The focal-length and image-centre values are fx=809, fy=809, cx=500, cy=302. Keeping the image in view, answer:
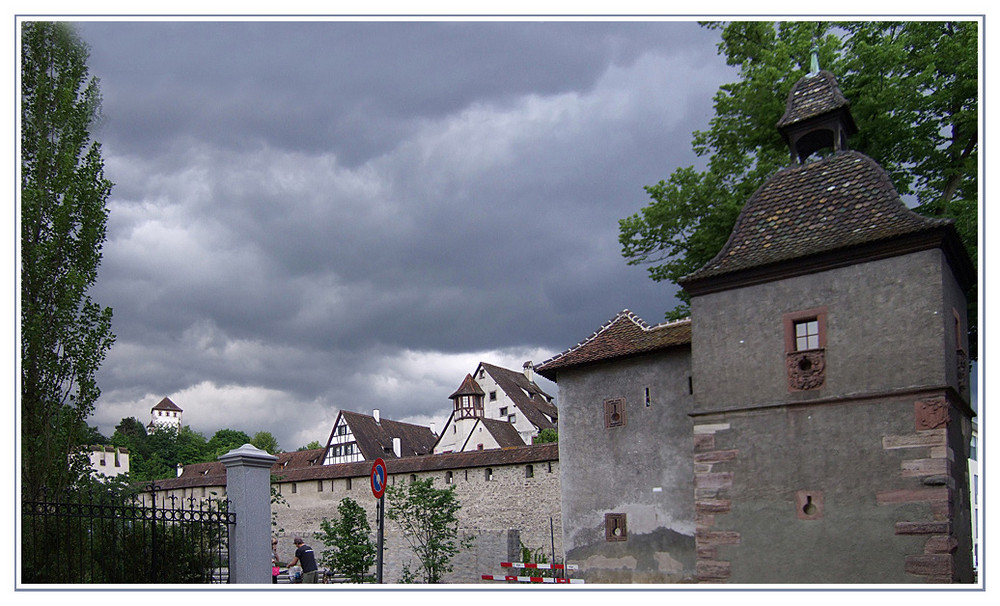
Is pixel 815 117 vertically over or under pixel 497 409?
over

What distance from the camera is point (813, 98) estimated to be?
43.7 ft

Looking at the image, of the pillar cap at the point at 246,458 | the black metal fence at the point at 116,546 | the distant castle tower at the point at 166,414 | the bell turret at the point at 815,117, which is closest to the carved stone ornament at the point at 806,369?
the bell turret at the point at 815,117

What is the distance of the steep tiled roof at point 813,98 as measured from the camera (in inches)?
514

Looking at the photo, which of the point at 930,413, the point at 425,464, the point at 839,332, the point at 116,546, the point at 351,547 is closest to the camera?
the point at 116,546

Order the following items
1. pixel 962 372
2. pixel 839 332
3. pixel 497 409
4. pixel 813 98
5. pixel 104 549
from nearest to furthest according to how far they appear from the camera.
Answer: pixel 104 549, pixel 839 332, pixel 962 372, pixel 813 98, pixel 497 409

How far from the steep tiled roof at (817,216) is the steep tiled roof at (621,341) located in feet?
7.80

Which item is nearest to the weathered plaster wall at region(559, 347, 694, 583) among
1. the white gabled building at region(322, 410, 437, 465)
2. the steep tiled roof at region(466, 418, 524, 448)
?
the steep tiled roof at region(466, 418, 524, 448)

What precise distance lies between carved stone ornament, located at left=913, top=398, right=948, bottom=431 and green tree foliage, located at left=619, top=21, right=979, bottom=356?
425cm

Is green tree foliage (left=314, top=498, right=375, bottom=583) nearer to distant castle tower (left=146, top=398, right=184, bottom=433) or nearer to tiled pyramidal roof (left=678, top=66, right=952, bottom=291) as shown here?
tiled pyramidal roof (left=678, top=66, right=952, bottom=291)

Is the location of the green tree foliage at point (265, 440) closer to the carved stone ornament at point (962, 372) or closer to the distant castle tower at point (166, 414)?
the distant castle tower at point (166, 414)

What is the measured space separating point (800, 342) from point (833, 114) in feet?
13.3

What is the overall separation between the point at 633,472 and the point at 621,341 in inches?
103

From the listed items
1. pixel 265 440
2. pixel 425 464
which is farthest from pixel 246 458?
pixel 265 440

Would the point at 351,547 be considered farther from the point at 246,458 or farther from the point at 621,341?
the point at 246,458
